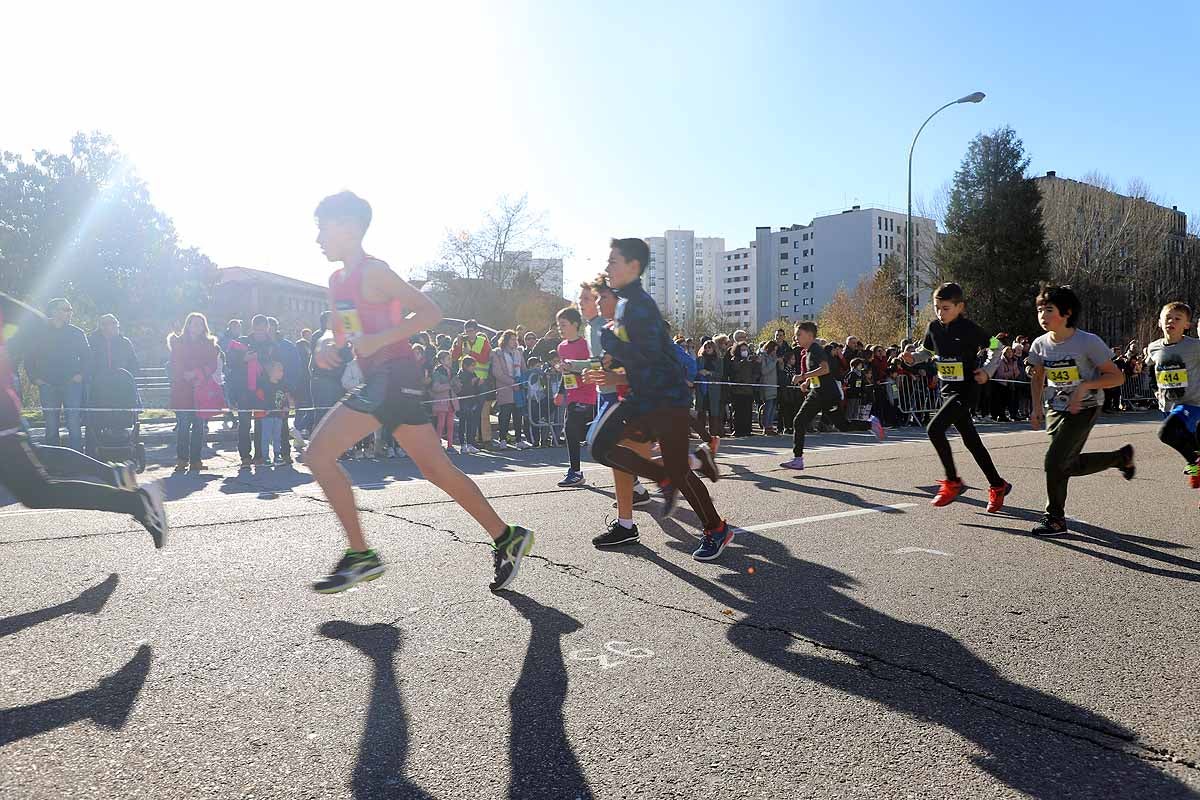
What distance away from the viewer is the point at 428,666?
11.2 ft

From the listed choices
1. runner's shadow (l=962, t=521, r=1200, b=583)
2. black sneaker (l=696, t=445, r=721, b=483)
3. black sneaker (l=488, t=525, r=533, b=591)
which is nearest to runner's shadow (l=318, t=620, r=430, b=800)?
black sneaker (l=488, t=525, r=533, b=591)

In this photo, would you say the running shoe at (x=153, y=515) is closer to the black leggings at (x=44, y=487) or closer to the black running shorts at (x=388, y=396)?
the black leggings at (x=44, y=487)

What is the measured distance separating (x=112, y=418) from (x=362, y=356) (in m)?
8.56

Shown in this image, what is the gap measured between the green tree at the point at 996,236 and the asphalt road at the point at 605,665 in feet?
175

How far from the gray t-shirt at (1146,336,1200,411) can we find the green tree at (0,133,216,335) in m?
40.9

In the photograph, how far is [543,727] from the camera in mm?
2855

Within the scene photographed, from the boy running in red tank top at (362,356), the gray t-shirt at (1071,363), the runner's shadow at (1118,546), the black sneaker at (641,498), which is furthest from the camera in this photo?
the black sneaker at (641,498)

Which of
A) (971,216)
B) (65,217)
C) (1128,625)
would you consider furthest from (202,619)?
(971,216)

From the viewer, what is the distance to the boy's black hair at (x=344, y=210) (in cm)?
434

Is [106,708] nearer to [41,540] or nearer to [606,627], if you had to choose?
[606,627]

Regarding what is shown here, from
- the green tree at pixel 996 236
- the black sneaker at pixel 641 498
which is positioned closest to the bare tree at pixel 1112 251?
the green tree at pixel 996 236

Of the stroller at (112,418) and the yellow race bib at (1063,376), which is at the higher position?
the yellow race bib at (1063,376)

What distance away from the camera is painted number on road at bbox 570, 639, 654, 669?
11.4ft

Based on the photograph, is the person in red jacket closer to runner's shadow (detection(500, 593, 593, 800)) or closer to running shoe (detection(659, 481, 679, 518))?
running shoe (detection(659, 481, 679, 518))
